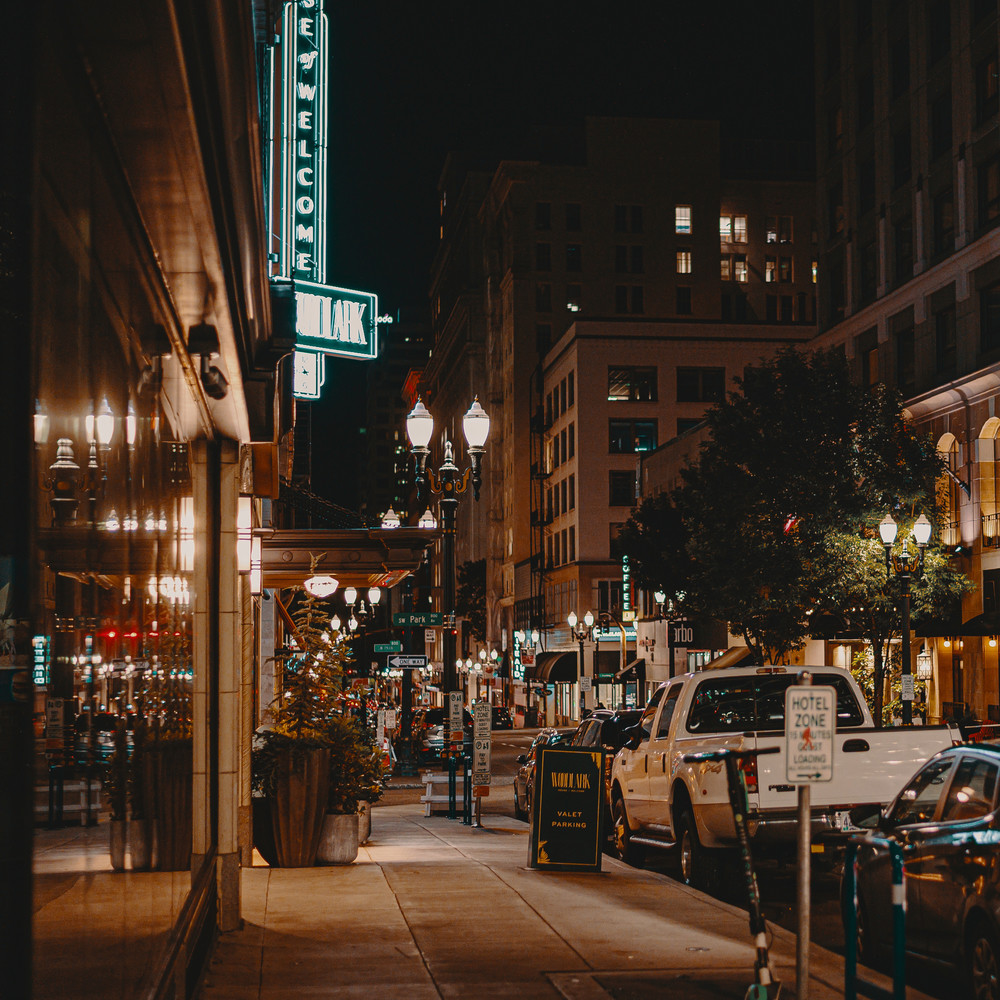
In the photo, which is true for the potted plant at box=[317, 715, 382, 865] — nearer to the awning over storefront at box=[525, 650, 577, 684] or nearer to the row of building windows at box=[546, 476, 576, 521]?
the awning over storefront at box=[525, 650, 577, 684]

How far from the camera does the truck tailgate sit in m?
13.3

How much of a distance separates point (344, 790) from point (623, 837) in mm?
4901

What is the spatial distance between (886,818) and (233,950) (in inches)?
186

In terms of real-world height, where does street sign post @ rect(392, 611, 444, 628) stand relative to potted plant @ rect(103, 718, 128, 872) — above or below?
above

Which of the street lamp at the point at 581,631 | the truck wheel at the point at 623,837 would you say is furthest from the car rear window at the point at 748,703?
the street lamp at the point at 581,631

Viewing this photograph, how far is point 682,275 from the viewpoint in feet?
324

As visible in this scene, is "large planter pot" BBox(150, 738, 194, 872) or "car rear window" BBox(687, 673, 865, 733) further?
"car rear window" BBox(687, 673, 865, 733)

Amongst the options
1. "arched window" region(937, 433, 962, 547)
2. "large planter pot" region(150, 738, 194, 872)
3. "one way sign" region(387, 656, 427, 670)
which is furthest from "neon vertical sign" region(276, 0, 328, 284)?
"arched window" region(937, 433, 962, 547)

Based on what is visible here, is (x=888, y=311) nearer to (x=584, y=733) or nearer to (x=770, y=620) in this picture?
(x=770, y=620)

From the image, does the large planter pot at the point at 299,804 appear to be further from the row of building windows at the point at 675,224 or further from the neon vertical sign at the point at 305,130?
the row of building windows at the point at 675,224

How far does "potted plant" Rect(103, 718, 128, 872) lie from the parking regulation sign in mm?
3549

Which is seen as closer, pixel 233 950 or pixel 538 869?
pixel 233 950

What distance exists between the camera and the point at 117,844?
4.72 meters

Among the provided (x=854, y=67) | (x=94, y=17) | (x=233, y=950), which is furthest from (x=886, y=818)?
(x=854, y=67)
